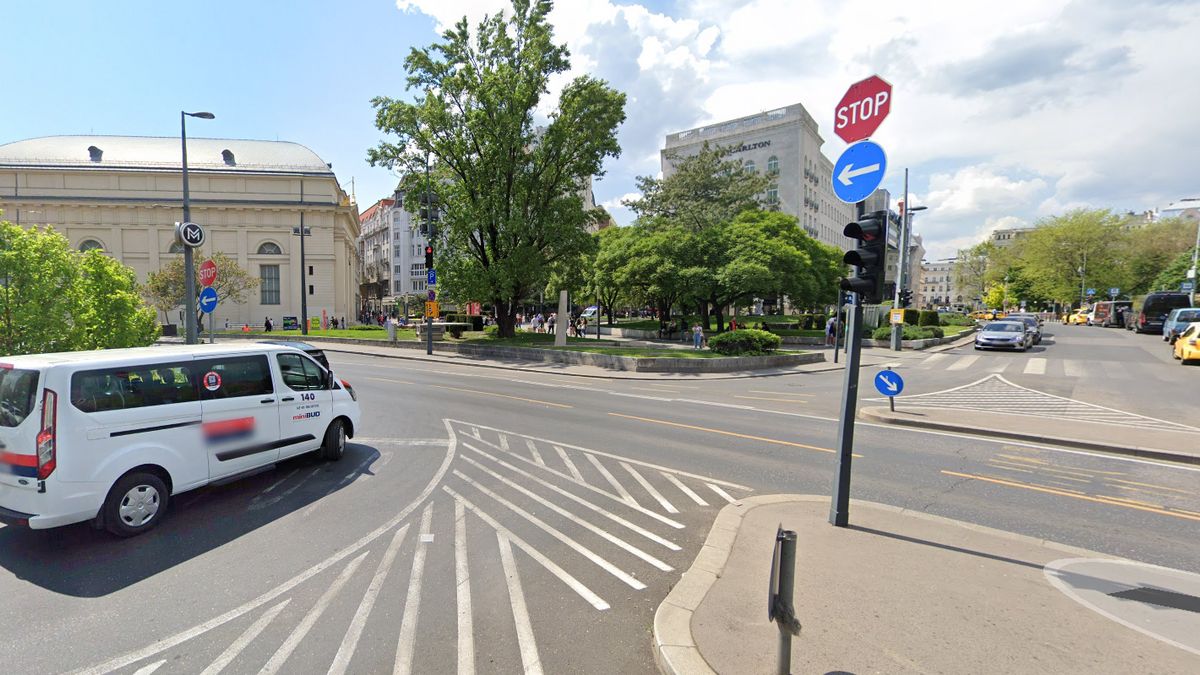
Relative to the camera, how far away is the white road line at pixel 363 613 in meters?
3.24

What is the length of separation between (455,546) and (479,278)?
23968 mm

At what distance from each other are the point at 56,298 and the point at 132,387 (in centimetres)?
739

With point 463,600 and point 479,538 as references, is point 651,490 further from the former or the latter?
point 463,600

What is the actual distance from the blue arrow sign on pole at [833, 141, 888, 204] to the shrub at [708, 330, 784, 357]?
17.5 m

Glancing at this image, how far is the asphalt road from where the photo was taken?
3428 millimetres

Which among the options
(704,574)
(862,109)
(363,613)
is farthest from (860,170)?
(363,613)

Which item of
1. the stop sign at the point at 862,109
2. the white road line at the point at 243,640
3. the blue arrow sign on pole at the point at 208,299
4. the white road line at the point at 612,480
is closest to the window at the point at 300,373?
the white road line at the point at 243,640

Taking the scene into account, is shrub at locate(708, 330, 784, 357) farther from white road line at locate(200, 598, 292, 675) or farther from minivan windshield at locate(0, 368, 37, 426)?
minivan windshield at locate(0, 368, 37, 426)

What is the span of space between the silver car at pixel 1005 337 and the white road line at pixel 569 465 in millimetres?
28983

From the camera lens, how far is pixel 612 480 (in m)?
6.83

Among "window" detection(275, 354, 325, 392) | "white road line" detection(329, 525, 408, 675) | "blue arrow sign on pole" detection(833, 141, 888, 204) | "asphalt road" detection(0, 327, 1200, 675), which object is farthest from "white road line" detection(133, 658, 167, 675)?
"blue arrow sign on pole" detection(833, 141, 888, 204)

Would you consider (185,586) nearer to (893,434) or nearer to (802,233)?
(893,434)

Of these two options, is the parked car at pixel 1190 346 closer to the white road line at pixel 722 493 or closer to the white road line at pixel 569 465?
the white road line at pixel 722 493

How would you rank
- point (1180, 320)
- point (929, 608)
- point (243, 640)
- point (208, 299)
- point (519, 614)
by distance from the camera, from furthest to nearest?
point (1180, 320) < point (208, 299) < point (519, 614) < point (929, 608) < point (243, 640)
